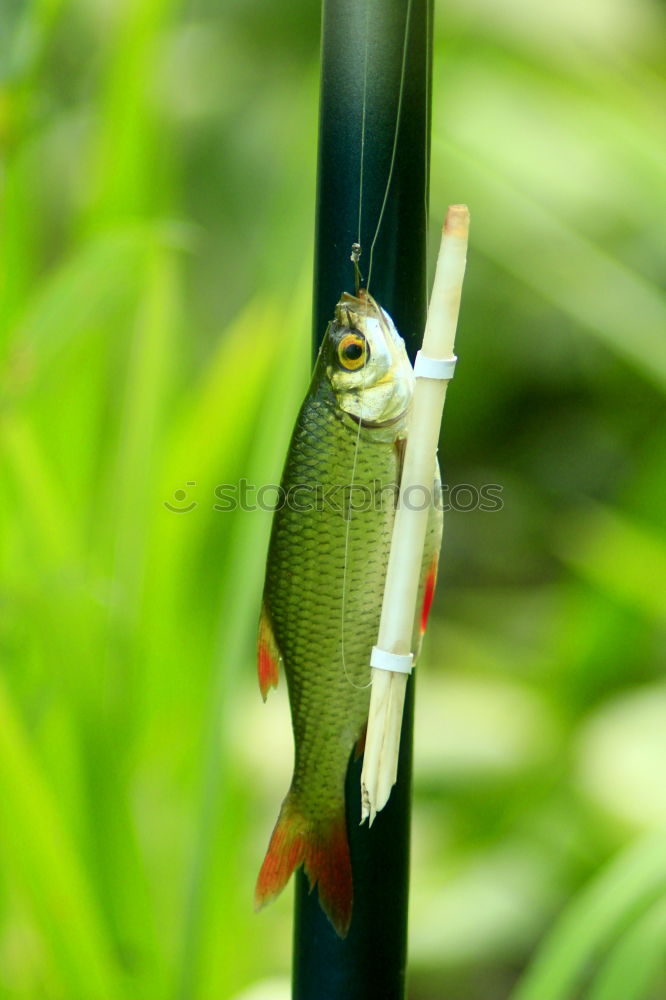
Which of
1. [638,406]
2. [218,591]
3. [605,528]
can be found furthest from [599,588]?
[638,406]

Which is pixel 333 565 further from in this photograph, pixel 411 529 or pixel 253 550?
pixel 253 550

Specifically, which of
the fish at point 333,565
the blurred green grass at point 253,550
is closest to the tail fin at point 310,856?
the fish at point 333,565

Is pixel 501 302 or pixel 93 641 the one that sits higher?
pixel 501 302

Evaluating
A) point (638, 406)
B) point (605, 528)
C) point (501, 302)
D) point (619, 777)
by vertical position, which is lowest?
point (619, 777)

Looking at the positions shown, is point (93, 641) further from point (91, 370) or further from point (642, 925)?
point (642, 925)

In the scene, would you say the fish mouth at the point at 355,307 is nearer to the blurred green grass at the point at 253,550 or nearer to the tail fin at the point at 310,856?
the tail fin at the point at 310,856

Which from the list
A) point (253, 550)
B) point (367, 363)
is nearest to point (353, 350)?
point (367, 363)
